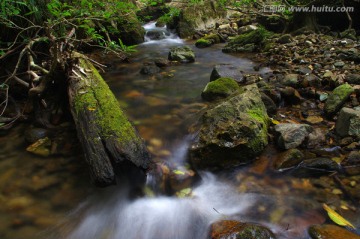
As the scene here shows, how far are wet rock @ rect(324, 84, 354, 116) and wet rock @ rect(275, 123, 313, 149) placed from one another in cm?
91

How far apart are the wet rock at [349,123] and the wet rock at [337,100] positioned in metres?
0.61

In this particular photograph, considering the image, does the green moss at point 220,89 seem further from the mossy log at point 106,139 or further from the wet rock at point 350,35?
the wet rock at point 350,35

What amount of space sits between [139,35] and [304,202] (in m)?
10.3

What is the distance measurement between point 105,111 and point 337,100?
12.6ft

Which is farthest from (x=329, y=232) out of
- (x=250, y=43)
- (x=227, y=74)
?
(x=250, y=43)

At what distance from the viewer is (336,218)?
2.84 metres

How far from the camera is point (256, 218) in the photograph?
3033 mm

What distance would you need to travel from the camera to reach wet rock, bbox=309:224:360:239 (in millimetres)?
2586

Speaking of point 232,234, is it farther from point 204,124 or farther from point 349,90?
point 349,90

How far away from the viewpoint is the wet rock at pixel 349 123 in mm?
3844

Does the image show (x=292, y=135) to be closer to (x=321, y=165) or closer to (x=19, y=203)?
(x=321, y=165)

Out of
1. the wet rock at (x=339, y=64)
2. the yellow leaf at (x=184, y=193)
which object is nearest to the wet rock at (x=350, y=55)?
the wet rock at (x=339, y=64)

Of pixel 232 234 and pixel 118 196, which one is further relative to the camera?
pixel 118 196

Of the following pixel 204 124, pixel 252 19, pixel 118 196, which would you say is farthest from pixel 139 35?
pixel 118 196
